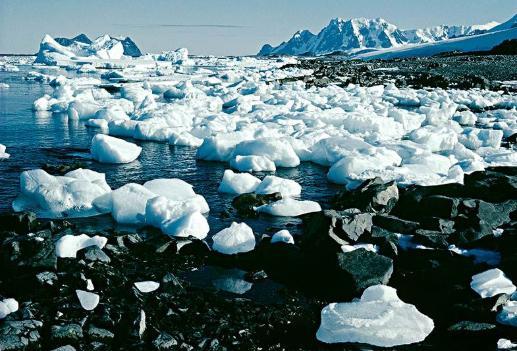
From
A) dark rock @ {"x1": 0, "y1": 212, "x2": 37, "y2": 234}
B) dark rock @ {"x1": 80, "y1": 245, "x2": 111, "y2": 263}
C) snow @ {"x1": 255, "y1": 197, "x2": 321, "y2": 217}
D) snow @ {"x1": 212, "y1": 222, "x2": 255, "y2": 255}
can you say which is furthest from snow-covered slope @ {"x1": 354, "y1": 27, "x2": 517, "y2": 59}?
dark rock @ {"x1": 80, "y1": 245, "x2": 111, "y2": 263}

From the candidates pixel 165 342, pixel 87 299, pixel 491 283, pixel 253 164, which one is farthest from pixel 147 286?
pixel 253 164

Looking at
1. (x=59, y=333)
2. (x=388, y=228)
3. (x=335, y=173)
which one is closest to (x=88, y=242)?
(x=59, y=333)

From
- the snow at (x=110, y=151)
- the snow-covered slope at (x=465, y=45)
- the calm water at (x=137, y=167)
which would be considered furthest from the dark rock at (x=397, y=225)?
the snow-covered slope at (x=465, y=45)

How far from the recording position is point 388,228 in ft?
18.8

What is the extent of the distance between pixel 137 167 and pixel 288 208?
346 centimetres

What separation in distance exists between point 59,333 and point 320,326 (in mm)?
1798

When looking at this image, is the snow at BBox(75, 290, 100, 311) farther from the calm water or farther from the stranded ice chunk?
the calm water

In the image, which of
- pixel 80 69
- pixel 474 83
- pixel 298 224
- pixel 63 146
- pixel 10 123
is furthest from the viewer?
pixel 80 69

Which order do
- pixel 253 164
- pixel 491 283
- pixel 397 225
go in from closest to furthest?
pixel 491 283
pixel 397 225
pixel 253 164

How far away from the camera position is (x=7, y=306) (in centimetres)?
393

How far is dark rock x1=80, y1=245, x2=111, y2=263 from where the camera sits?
4801mm

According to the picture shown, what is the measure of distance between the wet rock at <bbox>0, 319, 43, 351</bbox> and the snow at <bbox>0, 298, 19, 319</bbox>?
0.14 meters

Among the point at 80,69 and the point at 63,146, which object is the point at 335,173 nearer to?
the point at 63,146

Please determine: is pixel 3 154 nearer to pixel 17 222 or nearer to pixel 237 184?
pixel 17 222
